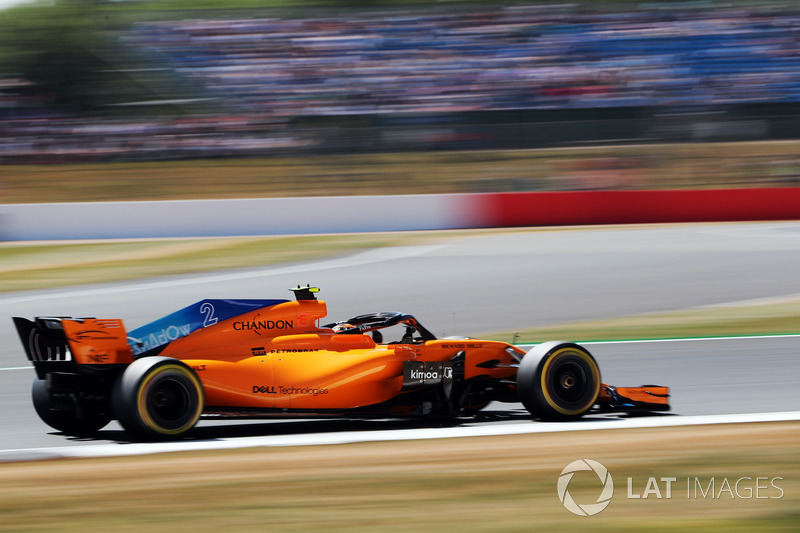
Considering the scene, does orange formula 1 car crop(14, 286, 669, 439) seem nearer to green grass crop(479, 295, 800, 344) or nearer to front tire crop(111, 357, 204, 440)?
front tire crop(111, 357, 204, 440)

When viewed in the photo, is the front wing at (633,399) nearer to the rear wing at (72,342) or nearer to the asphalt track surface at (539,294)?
the asphalt track surface at (539,294)

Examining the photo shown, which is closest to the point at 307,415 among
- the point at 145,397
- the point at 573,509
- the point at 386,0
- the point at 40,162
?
the point at 145,397

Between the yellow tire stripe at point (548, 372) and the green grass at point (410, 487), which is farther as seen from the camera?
the yellow tire stripe at point (548, 372)

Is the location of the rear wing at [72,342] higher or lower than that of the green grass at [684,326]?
higher

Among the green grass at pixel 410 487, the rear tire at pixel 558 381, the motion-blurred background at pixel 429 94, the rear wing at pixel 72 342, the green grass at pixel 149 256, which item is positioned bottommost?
the green grass at pixel 410 487

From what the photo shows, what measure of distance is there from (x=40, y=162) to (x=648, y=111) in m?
13.2

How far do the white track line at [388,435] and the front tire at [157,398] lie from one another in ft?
0.33

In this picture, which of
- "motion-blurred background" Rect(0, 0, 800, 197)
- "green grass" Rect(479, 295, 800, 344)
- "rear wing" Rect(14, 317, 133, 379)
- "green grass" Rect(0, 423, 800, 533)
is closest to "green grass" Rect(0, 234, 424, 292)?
"motion-blurred background" Rect(0, 0, 800, 197)

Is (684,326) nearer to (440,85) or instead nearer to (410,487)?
(410,487)

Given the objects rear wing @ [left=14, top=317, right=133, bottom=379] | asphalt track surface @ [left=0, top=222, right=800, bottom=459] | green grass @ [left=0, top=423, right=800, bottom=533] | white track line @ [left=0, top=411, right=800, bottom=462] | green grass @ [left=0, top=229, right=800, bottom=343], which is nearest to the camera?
green grass @ [left=0, top=423, right=800, bottom=533]

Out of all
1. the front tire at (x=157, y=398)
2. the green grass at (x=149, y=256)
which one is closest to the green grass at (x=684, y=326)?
the front tire at (x=157, y=398)

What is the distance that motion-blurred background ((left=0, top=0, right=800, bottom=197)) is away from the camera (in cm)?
2141

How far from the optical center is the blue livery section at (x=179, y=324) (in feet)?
20.7

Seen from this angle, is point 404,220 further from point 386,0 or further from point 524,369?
point 524,369
